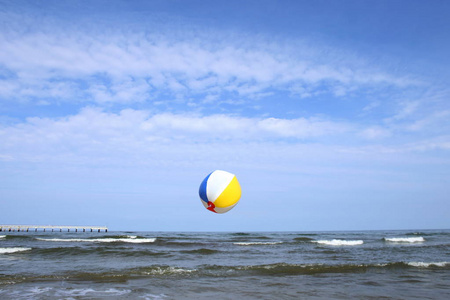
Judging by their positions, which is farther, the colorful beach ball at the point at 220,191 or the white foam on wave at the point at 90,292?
the colorful beach ball at the point at 220,191

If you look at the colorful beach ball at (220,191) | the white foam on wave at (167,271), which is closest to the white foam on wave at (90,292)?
the white foam on wave at (167,271)

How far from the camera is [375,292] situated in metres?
6.94

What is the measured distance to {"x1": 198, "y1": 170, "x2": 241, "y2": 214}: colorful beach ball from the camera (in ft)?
25.4

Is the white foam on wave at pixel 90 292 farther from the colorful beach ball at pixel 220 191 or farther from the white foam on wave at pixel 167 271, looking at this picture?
the colorful beach ball at pixel 220 191

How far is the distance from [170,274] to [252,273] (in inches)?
93.8

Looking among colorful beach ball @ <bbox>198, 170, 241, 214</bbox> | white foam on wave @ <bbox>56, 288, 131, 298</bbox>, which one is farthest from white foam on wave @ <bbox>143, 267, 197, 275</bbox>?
colorful beach ball @ <bbox>198, 170, 241, 214</bbox>

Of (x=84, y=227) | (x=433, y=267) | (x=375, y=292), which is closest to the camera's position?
(x=375, y=292)

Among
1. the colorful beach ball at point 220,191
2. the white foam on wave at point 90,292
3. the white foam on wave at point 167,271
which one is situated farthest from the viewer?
the white foam on wave at point 167,271

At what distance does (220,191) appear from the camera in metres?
7.71

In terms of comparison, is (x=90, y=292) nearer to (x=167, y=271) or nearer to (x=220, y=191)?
(x=167, y=271)

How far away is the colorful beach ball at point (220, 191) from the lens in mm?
7734

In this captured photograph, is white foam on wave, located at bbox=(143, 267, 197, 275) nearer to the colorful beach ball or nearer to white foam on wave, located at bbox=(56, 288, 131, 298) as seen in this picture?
white foam on wave, located at bbox=(56, 288, 131, 298)

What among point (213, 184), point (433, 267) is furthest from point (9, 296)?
point (433, 267)

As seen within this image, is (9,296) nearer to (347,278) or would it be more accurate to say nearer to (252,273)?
(252,273)
